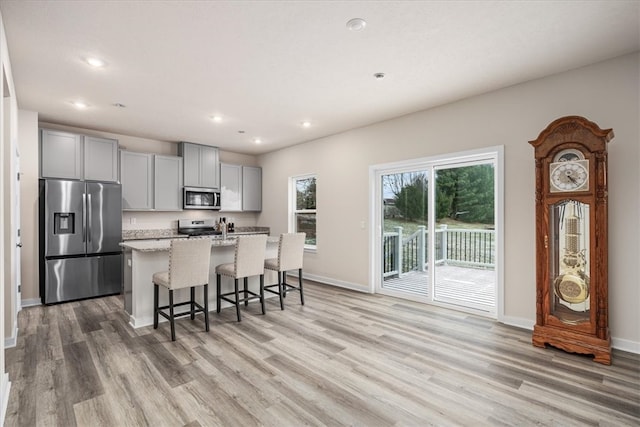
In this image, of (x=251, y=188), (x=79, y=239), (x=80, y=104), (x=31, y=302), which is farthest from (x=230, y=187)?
(x=31, y=302)

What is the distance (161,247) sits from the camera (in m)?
3.58

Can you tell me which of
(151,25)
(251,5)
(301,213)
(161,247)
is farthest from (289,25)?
(301,213)

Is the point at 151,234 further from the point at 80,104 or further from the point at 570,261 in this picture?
the point at 570,261

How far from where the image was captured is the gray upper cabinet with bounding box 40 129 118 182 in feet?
15.1

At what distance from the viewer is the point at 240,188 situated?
275 inches

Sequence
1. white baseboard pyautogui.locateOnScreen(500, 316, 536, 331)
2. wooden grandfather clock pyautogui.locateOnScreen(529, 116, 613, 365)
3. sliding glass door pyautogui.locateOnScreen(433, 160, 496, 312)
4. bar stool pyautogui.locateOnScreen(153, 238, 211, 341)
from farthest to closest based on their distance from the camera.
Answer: sliding glass door pyautogui.locateOnScreen(433, 160, 496, 312)
white baseboard pyautogui.locateOnScreen(500, 316, 536, 331)
bar stool pyautogui.locateOnScreen(153, 238, 211, 341)
wooden grandfather clock pyautogui.locateOnScreen(529, 116, 613, 365)

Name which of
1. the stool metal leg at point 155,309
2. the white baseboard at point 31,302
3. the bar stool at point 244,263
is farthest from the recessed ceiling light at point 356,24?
the white baseboard at point 31,302

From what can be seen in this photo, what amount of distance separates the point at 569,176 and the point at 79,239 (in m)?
6.07

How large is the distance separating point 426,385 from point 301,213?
448cm

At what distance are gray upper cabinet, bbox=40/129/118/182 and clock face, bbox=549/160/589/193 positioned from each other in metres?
5.94

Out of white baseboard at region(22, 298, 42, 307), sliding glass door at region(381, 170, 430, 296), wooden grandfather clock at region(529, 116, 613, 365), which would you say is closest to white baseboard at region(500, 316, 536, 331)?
wooden grandfather clock at region(529, 116, 613, 365)

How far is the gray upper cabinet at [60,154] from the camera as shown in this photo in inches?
180

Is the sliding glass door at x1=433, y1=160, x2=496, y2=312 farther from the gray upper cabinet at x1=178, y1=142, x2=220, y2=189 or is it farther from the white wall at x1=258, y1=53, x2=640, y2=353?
the gray upper cabinet at x1=178, y1=142, x2=220, y2=189

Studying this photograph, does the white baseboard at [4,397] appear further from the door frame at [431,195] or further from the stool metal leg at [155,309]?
the door frame at [431,195]
